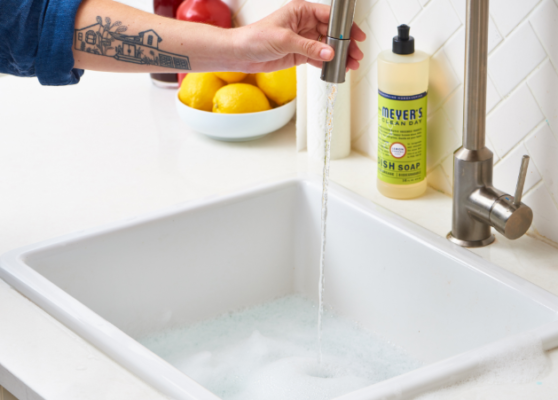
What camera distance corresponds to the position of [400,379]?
70 cm

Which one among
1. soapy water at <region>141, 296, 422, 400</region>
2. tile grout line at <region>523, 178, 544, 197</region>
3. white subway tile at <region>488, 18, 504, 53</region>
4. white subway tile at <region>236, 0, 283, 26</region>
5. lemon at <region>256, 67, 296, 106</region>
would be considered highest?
white subway tile at <region>488, 18, 504, 53</region>

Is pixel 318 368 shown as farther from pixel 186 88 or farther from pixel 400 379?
pixel 186 88

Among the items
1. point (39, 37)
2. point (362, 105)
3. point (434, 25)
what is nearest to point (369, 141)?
point (362, 105)

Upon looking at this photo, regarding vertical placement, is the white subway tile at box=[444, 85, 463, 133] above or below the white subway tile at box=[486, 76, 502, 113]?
below

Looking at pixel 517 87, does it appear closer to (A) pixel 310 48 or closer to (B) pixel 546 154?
(B) pixel 546 154

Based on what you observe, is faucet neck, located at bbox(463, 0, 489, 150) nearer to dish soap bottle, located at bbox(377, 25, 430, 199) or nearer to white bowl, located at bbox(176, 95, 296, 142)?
dish soap bottle, located at bbox(377, 25, 430, 199)

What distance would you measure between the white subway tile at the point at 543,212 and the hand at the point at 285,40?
306 mm

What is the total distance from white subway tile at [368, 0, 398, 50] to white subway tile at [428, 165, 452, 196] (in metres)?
0.21

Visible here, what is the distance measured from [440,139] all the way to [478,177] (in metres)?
0.20

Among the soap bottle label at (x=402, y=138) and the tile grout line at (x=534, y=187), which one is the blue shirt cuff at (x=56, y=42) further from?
the tile grout line at (x=534, y=187)

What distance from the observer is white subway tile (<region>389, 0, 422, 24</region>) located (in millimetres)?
1073

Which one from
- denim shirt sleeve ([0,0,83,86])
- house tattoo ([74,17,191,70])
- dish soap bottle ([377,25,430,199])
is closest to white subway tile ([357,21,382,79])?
dish soap bottle ([377,25,430,199])

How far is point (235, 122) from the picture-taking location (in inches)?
50.8

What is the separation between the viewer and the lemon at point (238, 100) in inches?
51.1
